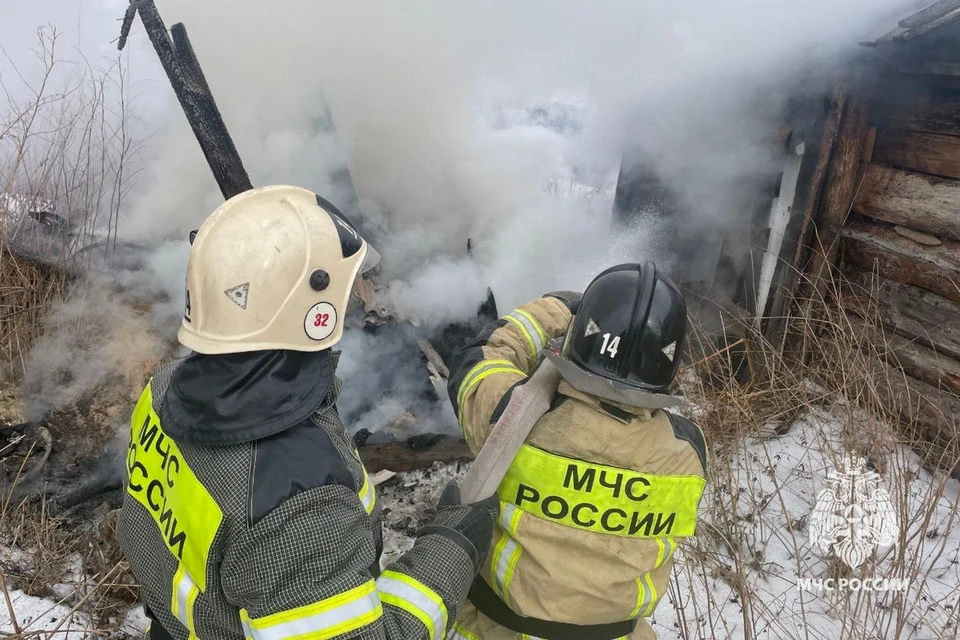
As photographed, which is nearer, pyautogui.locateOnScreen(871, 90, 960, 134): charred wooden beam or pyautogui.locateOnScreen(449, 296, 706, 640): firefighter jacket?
pyautogui.locateOnScreen(449, 296, 706, 640): firefighter jacket

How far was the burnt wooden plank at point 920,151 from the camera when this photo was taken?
3.28 meters

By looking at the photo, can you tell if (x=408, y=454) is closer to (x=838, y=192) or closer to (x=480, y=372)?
(x=480, y=372)

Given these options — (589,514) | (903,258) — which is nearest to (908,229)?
(903,258)

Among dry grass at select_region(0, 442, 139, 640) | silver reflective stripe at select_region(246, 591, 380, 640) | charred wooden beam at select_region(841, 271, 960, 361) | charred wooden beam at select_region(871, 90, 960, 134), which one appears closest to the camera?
silver reflective stripe at select_region(246, 591, 380, 640)

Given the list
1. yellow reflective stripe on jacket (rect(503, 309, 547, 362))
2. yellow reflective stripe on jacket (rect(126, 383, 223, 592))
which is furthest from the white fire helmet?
yellow reflective stripe on jacket (rect(503, 309, 547, 362))

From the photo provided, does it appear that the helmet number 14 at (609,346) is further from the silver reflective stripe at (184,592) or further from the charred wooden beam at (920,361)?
the charred wooden beam at (920,361)

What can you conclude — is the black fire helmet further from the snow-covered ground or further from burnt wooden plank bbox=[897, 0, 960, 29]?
burnt wooden plank bbox=[897, 0, 960, 29]

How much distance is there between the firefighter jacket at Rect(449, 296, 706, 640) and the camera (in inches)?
62.8

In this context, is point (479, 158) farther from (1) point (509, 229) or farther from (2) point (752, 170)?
(2) point (752, 170)

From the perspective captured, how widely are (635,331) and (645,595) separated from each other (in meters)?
0.84

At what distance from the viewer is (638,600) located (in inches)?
66.9

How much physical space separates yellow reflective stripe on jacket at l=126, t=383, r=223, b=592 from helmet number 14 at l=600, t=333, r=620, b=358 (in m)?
1.10

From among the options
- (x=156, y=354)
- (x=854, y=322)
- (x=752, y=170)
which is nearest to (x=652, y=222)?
(x=752, y=170)

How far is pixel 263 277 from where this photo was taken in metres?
1.42
